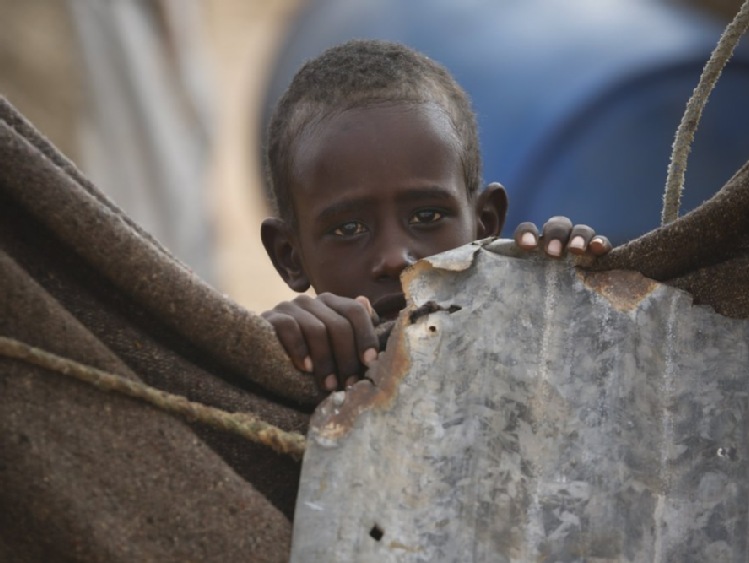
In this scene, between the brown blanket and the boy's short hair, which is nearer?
the brown blanket

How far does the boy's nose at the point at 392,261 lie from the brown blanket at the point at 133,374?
0.68m

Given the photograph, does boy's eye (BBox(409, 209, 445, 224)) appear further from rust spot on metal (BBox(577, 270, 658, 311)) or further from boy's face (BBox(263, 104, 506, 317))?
rust spot on metal (BBox(577, 270, 658, 311))

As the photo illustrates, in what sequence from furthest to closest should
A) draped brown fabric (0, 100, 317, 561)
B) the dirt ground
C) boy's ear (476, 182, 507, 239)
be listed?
the dirt ground < boy's ear (476, 182, 507, 239) < draped brown fabric (0, 100, 317, 561)

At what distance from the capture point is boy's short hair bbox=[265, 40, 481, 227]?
8.03 ft

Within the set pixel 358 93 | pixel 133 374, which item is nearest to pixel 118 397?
pixel 133 374

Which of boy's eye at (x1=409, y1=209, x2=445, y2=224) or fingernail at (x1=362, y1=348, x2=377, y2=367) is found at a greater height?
boy's eye at (x1=409, y1=209, x2=445, y2=224)

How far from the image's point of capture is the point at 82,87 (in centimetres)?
552

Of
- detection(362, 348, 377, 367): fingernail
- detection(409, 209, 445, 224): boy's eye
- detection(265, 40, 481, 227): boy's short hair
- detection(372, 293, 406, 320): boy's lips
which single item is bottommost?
detection(362, 348, 377, 367): fingernail

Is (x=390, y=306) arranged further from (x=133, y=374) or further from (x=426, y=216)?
(x=133, y=374)

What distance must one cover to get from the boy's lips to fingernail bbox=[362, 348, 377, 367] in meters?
0.59

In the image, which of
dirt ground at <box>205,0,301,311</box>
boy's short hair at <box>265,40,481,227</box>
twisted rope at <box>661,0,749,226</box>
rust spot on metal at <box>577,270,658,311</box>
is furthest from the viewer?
dirt ground at <box>205,0,301,311</box>

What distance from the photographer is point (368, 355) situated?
5.13 ft

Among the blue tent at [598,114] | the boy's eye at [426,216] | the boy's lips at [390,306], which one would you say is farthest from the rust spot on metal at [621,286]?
the blue tent at [598,114]

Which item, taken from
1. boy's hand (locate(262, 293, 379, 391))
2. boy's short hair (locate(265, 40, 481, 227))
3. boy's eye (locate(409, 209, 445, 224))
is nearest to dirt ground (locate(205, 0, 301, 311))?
boy's short hair (locate(265, 40, 481, 227))
